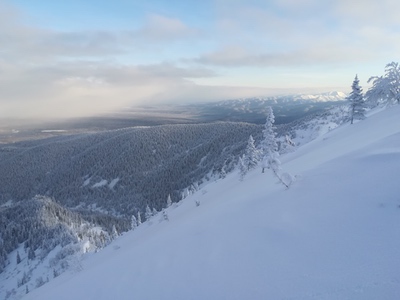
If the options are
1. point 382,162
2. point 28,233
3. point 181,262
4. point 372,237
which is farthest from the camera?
point 28,233

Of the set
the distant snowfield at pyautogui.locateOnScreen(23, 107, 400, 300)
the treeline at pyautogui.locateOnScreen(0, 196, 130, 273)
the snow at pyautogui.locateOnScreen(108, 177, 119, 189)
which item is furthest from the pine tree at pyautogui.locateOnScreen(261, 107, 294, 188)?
the snow at pyautogui.locateOnScreen(108, 177, 119, 189)

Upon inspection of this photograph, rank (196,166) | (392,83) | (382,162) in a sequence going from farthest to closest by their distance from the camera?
(196,166)
(392,83)
(382,162)

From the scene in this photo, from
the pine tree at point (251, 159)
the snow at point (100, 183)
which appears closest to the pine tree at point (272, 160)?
the pine tree at point (251, 159)

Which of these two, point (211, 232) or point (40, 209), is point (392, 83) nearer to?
point (211, 232)

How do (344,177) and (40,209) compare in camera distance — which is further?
(40,209)

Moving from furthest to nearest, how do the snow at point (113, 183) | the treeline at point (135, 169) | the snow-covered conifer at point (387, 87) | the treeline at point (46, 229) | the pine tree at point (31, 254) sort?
the snow at point (113, 183), the treeline at point (135, 169), the treeline at point (46, 229), the pine tree at point (31, 254), the snow-covered conifer at point (387, 87)

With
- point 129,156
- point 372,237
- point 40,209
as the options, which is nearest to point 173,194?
point 40,209

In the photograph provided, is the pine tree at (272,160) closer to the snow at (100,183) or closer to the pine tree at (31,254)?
the pine tree at (31,254)
